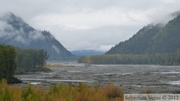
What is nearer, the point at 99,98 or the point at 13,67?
the point at 99,98

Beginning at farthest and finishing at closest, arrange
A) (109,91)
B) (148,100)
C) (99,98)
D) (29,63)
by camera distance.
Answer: (29,63) → (109,91) → (99,98) → (148,100)

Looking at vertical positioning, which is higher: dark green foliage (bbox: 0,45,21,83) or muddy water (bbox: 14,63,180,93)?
dark green foliage (bbox: 0,45,21,83)

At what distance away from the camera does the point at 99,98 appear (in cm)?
2534

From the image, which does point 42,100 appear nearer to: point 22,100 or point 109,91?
point 22,100

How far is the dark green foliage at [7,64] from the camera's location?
99375mm

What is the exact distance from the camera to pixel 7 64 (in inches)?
4136

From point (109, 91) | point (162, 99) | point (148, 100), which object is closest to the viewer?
point (162, 99)

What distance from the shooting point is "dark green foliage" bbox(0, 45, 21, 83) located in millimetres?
99375

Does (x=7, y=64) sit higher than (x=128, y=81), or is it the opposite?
(x=7, y=64)

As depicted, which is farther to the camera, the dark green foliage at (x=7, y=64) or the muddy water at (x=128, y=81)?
the dark green foliage at (x=7, y=64)

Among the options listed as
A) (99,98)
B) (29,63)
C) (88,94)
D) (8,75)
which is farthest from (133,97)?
(29,63)

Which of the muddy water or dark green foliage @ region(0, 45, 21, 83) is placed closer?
the muddy water

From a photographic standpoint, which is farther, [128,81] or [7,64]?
[7,64]

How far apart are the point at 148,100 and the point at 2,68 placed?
84197mm
